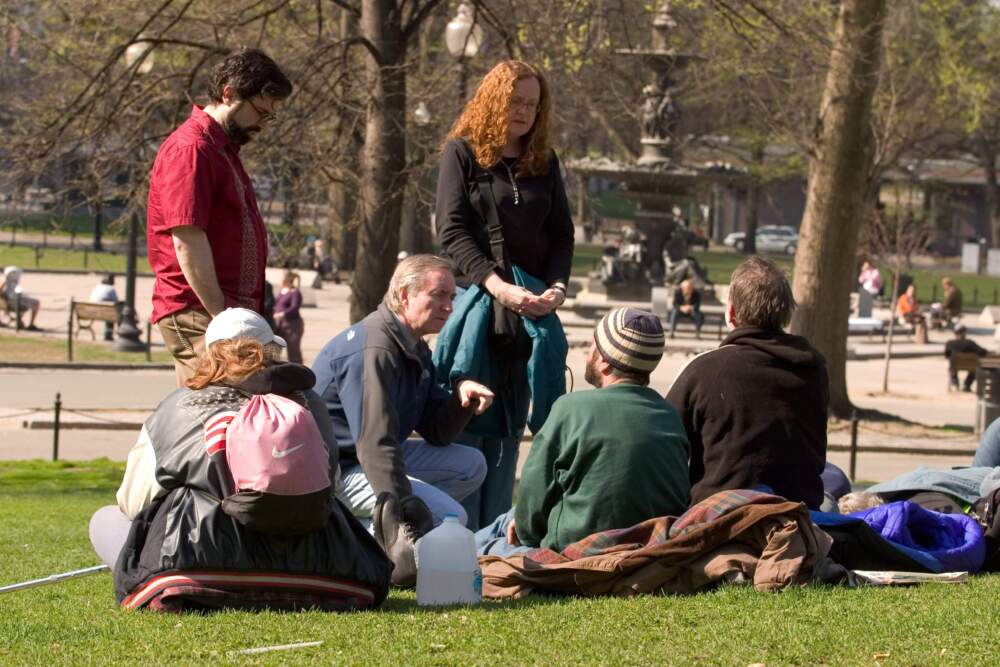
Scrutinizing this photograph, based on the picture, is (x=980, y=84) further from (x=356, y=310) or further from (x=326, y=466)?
(x=326, y=466)

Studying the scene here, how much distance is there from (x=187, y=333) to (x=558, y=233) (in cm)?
185

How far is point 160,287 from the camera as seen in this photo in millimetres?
6297

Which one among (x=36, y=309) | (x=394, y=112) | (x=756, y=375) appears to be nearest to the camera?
(x=756, y=375)

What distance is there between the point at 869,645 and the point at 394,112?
28.4 ft

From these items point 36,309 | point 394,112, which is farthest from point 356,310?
point 36,309

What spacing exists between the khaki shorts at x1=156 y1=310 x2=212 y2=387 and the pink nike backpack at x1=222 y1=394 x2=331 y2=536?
1140 mm

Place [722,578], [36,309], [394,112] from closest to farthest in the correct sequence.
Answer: [722,578] → [394,112] → [36,309]

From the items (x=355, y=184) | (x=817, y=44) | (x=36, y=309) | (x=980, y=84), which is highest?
(x=980, y=84)

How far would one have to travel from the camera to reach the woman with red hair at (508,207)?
6.80m

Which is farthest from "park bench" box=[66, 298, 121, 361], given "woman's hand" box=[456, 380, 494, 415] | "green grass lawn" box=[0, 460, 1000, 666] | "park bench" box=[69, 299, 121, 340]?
"green grass lawn" box=[0, 460, 1000, 666]

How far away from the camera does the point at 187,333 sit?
247 inches

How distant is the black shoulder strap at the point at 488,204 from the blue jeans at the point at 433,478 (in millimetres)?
865

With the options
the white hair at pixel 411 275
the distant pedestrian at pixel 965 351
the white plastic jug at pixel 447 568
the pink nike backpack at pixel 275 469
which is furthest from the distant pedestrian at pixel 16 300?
the pink nike backpack at pixel 275 469

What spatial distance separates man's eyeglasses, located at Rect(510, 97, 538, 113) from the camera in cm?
679
